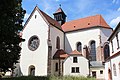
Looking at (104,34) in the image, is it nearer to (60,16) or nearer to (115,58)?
(60,16)

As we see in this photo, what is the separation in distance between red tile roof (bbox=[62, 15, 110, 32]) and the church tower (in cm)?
211

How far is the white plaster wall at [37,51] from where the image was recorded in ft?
98.8

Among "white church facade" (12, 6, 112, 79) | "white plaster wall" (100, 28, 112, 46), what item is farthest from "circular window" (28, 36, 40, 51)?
"white plaster wall" (100, 28, 112, 46)

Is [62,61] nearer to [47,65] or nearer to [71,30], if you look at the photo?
[47,65]

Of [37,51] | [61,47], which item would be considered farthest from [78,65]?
[37,51]

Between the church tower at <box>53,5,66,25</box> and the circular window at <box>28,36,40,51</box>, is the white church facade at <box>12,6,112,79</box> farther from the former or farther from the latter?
the church tower at <box>53,5,66,25</box>

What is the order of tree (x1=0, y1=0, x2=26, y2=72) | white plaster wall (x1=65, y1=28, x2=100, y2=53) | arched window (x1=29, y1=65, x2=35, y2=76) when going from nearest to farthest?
tree (x1=0, y1=0, x2=26, y2=72), arched window (x1=29, y1=65, x2=35, y2=76), white plaster wall (x1=65, y1=28, x2=100, y2=53)

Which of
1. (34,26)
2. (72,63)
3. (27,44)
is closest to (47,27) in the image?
(34,26)

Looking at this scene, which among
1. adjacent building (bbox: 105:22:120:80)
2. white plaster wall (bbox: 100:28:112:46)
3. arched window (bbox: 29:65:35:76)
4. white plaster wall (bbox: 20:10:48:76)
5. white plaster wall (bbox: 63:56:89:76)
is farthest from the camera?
white plaster wall (bbox: 100:28:112:46)

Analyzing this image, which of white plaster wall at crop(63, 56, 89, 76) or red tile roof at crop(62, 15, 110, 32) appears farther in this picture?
red tile roof at crop(62, 15, 110, 32)

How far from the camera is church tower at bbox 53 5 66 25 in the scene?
42694 mm

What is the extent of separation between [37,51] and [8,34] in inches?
675

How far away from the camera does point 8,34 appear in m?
14.5

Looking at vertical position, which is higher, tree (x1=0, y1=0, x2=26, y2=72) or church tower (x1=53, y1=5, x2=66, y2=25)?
church tower (x1=53, y1=5, x2=66, y2=25)
